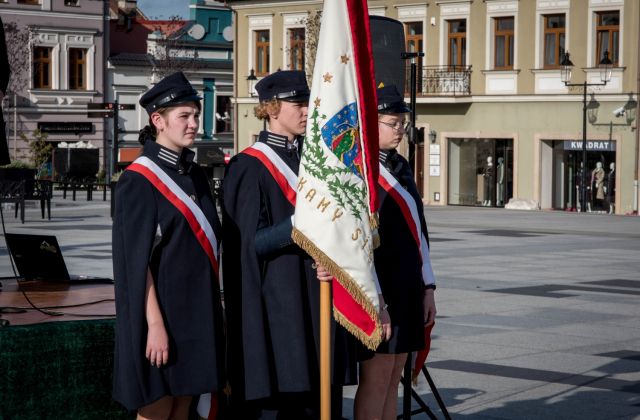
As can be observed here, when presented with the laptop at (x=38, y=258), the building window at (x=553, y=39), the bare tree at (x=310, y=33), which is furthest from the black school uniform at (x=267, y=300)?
the bare tree at (x=310, y=33)

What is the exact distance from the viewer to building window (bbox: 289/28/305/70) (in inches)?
1885

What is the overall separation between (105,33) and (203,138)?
6.89 meters

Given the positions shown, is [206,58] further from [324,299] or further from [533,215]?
[324,299]

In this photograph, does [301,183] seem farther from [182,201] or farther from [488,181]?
[488,181]

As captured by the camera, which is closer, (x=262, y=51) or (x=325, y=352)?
(x=325, y=352)

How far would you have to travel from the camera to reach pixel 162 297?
5.04m

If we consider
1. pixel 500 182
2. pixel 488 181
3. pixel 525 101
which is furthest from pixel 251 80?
pixel 525 101

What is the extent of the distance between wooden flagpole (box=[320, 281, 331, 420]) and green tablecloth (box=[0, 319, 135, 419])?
→ 968 millimetres

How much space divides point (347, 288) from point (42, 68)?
5538 cm

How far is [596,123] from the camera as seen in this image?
39.6m

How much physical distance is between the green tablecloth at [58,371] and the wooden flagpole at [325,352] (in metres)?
0.97

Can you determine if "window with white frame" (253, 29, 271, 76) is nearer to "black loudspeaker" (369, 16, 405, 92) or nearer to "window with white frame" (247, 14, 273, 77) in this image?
"window with white frame" (247, 14, 273, 77)

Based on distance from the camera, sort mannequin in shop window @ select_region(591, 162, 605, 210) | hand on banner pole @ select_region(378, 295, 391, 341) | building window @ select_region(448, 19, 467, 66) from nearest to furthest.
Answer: hand on banner pole @ select_region(378, 295, 391, 341) → mannequin in shop window @ select_region(591, 162, 605, 210) → building window @ select_region(448, 19, 467, 66)

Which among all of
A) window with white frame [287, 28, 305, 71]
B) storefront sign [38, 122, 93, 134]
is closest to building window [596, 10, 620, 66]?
window with white frame [287, 28, 305, 71]
